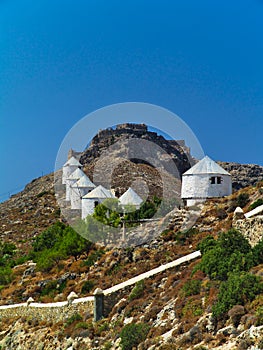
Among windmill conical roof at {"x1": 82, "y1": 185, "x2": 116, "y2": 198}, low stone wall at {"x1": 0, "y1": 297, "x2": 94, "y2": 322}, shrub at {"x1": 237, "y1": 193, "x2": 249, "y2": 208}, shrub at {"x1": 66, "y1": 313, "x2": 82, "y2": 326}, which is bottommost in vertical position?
shrub at {"x1": 66, "y1": 313, "x2": 82, "y2": 326}

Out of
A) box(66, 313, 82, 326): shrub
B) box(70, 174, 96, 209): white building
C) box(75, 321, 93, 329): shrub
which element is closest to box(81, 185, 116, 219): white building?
box(70, 174, 96, 209): white building

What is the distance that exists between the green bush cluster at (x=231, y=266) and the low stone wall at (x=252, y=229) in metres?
0.30

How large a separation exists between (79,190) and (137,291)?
32.3 m

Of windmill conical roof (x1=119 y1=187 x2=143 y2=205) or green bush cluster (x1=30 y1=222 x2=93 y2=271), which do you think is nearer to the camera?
green bush cluster (x1=30 y1=222 x2=93 y2=271)

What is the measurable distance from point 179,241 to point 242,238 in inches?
374

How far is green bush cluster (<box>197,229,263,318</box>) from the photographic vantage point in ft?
59.5

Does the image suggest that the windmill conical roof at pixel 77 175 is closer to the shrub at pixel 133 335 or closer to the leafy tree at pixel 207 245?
the leafy tree at pixel 207 245

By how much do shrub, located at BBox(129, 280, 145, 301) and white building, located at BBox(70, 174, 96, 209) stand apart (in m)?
30.6

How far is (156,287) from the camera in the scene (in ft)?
85.4

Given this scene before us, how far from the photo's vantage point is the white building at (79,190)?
5766cm

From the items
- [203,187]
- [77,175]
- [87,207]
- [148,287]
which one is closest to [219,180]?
[203,187]

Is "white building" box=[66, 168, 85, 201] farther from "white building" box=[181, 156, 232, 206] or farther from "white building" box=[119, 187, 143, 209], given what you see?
"white building" box=[181, 156, 232, 206]

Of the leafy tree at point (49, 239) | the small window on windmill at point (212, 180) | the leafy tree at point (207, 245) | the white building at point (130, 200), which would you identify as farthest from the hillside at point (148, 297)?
the white building at point (130, 200)

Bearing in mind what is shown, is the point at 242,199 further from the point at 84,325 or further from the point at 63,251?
the point at 63,251
